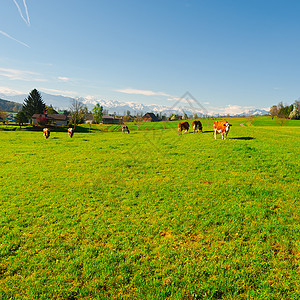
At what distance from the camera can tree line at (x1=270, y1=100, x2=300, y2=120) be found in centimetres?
11194

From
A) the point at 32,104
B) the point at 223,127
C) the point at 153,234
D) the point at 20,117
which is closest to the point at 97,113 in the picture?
the point at 32,104

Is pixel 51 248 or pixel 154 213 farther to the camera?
pixel 154 213

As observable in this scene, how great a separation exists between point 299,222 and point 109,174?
10.6 metres

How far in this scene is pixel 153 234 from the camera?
692cm

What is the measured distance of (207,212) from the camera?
26.3 ft

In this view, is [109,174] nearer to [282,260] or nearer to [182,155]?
[182,155]

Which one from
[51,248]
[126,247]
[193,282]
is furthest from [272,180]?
[51,248]

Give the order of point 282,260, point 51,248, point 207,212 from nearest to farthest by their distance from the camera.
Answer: point 282,260 < point 51,248 < point 207,212

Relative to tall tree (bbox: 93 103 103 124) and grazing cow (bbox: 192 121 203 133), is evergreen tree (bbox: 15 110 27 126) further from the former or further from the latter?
grazing cow (bbox: 192 121 203 133)

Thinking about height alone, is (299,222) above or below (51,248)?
above

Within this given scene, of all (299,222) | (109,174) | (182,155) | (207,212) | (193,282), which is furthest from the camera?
(182,155)

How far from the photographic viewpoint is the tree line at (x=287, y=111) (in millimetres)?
111938

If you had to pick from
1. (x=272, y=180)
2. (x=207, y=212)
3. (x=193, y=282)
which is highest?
(x=272, y=180)

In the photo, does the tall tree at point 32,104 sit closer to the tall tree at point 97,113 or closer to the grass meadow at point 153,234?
the tall tree at point 97,113
